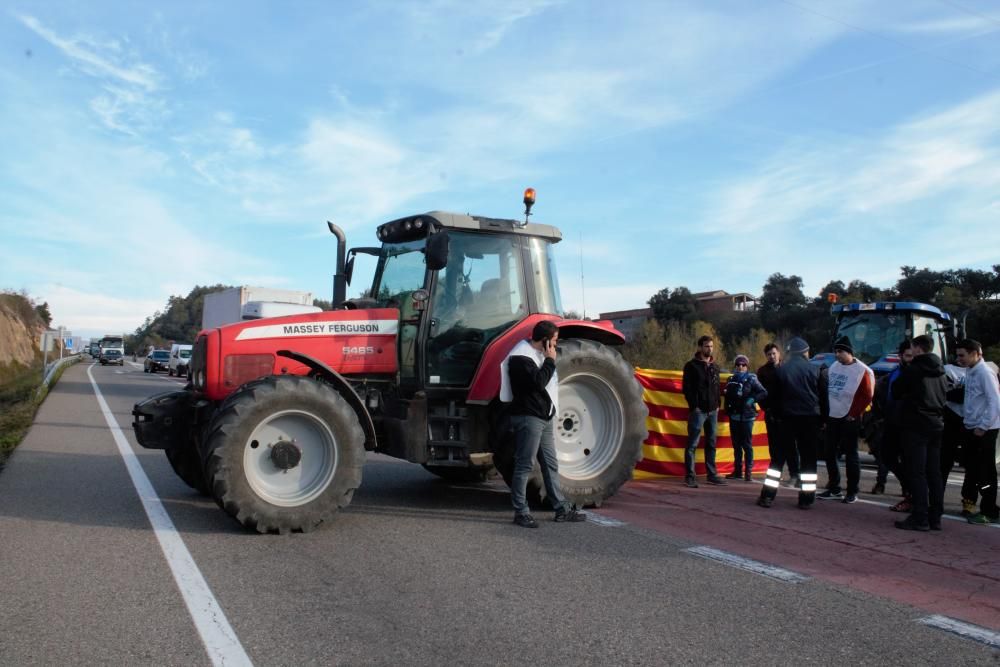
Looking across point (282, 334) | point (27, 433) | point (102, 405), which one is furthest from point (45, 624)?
point (102, 405)

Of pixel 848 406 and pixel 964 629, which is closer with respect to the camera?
pixel 964 629

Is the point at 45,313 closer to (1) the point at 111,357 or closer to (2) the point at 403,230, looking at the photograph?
(1) the point at 111,357

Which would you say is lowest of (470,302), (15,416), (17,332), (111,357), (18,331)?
(15,416)

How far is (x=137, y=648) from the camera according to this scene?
3748mm

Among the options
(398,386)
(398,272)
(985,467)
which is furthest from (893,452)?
(398,272)

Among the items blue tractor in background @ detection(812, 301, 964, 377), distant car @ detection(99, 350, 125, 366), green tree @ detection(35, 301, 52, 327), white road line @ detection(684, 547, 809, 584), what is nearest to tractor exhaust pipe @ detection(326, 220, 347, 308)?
white road line @ detection(684, 547, 809, 584)

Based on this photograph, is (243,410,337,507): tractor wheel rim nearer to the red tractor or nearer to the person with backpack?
the red tractor

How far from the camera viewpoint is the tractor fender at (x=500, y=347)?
6984mm

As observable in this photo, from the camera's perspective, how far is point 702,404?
9438mm

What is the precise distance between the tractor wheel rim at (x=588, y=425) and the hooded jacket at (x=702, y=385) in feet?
7.16

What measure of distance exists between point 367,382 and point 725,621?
4015 millimetres

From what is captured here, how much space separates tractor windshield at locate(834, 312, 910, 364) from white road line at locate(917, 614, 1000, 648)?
934 centimetres

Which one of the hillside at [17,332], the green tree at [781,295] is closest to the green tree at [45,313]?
the hillside at [17,332]

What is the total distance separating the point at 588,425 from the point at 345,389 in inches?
101
